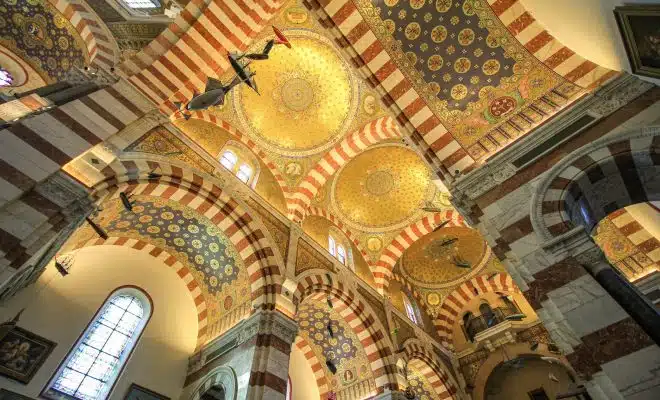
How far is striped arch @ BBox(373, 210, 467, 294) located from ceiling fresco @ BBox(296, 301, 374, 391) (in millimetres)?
2026

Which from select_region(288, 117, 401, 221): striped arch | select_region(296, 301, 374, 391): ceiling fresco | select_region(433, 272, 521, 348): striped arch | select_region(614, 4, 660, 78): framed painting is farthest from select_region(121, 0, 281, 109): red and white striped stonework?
select_region(433, 272, 521, 348): striped arch

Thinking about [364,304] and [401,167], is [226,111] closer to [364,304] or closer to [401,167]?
[401,167]

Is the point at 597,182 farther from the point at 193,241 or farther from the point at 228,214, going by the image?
the point at 193,241

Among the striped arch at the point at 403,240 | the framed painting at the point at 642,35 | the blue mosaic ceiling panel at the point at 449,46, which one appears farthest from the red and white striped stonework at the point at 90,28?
the striped arch at the point at 403,240

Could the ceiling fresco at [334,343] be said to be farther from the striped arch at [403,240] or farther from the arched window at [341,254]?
the striped arch at [403,240]

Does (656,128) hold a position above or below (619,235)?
below

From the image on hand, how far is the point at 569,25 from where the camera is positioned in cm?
464

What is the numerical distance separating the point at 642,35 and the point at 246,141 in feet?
25.3

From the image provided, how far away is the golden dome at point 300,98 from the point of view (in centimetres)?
848

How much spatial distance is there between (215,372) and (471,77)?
699 cm

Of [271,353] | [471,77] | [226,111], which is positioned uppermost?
[226,111]

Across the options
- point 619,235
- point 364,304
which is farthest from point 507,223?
point 364,304

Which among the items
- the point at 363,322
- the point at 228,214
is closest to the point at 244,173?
the point at 228,214

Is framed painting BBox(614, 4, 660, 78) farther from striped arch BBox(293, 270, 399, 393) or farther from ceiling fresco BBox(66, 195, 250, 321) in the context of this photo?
ceiling fresco BBox(66, 195, 250, 321)
